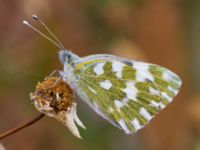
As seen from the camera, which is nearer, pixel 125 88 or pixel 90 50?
pixel 125 88

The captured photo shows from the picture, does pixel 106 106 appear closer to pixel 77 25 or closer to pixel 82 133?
pixel 82 133

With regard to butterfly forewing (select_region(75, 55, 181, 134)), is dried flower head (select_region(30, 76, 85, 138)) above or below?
above

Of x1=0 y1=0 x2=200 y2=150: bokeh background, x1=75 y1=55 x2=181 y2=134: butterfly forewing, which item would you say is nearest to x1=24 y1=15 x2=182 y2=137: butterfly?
x1=75 y1=55 x2=181 y2=134: butterfly forewing

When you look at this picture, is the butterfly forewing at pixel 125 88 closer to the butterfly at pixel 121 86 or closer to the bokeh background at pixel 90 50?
the butterfly at pixel 121 86

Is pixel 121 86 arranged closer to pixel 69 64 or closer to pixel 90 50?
pixel 69 64

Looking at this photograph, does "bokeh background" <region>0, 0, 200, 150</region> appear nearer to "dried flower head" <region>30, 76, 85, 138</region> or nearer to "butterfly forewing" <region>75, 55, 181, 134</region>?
"butterfly forewing" <region>75, 55, 181, 134</region>

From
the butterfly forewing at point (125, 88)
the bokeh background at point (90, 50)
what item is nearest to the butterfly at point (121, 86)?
the butterfly forewing at point (125, 88)

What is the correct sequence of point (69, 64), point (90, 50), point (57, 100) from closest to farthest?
point (57, 100) < point (69, 64) < point (90, 50)

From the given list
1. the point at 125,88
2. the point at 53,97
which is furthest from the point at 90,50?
the point at 53,97
